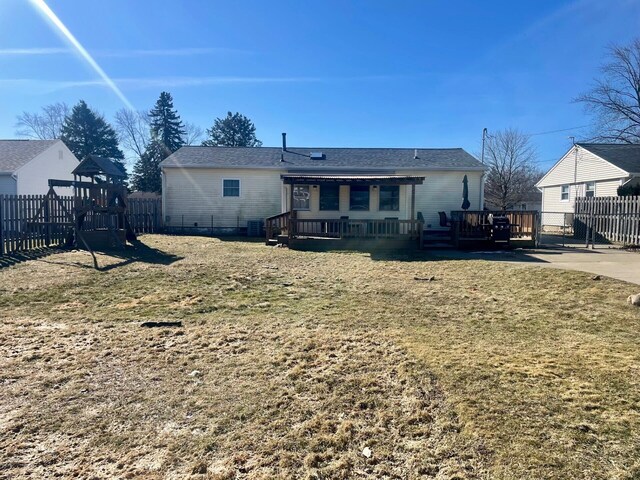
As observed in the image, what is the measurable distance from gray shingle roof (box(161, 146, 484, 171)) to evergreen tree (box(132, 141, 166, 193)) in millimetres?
21546

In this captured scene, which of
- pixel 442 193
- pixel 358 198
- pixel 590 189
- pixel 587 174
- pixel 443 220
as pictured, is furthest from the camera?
pixel 587 174

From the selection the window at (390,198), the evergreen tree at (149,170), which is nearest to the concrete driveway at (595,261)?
the window at (390,198)

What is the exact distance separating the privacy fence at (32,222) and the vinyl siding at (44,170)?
8.93 meters

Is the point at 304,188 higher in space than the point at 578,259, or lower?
higher

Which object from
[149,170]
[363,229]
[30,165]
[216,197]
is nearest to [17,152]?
[30,165]

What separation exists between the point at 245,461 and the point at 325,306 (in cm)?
356

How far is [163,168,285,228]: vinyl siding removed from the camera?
18.7 meters

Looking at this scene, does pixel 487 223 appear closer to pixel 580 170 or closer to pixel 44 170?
pixel 580 170

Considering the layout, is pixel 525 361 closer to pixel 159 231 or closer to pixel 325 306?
pixel 325 306

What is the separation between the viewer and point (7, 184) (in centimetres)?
1950

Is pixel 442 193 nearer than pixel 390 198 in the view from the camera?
No

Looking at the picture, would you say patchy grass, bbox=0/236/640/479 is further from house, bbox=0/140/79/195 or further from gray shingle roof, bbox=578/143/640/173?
house, bbox=0/140/79/195

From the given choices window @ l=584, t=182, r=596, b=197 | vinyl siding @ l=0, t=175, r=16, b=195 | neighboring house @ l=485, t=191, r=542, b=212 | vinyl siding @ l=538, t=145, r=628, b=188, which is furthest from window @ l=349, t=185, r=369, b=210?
neighboring house @ l=485, t=191, r=542, b=212

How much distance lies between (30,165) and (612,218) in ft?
91.4
